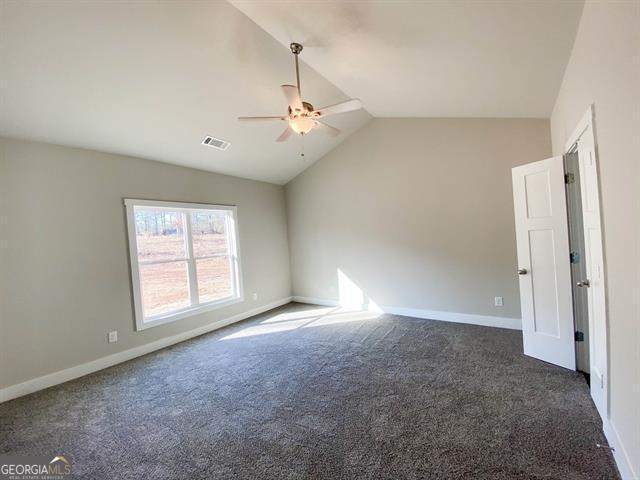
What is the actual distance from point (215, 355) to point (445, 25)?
4.05m

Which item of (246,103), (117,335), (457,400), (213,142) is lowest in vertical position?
(457,400)

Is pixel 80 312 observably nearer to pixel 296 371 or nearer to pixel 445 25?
pixel 296 371

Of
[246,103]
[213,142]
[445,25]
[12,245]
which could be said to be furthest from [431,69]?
[12,245]

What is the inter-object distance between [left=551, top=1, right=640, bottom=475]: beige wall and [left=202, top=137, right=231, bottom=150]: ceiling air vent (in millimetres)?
3775

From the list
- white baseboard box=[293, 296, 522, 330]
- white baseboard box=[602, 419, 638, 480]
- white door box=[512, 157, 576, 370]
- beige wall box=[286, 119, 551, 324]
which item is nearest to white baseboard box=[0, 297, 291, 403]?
beige wall box=[286, 119, 551, 324]

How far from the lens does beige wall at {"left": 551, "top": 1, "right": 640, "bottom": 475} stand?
4.42 ft

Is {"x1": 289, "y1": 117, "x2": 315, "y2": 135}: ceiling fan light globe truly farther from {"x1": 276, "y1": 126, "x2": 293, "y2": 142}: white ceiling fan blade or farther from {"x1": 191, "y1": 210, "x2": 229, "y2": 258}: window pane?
{"x1": 191, "y1": 210, "x2": 229, "y2": 258}: window pane

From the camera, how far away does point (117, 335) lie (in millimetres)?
3732

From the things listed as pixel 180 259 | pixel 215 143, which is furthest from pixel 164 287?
pixel 215 143

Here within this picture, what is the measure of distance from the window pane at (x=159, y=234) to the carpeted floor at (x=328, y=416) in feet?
4.49

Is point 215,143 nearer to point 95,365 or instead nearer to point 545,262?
point 95,365

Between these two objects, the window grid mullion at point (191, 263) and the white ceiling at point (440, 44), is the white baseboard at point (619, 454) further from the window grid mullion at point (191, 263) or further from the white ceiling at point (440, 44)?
the window grid mullion at point (191, 263)

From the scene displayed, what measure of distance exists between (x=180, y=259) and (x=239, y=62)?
2.86m

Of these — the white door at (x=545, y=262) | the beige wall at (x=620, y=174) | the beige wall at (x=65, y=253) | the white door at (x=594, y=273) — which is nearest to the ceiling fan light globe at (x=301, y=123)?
the beige wall at (x=620, y=174)
